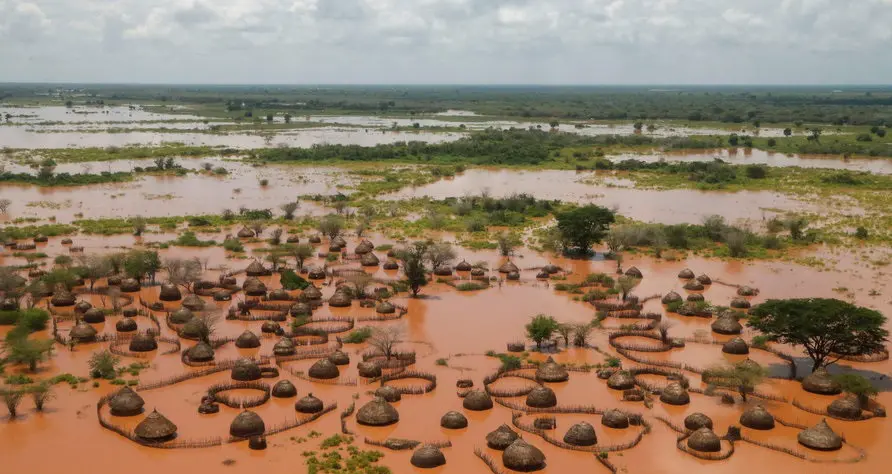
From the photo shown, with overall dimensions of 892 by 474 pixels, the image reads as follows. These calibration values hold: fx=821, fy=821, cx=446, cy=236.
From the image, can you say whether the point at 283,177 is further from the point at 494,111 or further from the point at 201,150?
the point at 494,111

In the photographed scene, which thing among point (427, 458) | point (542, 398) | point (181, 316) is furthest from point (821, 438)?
point (181, 316)

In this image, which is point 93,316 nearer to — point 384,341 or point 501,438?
point 384,341

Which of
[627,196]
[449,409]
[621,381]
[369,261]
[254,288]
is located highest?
[627,196]

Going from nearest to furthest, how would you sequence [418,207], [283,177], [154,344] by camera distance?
1. [154,344]
2. [418,207]
3. [283,177]

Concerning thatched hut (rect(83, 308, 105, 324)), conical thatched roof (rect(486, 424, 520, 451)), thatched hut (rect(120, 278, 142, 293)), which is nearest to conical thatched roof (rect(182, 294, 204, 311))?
thatched hut (rect(83, 308, 105, 324))

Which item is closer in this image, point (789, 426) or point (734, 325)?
point (789, 426)

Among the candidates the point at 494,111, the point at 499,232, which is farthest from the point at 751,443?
the point at 494,111

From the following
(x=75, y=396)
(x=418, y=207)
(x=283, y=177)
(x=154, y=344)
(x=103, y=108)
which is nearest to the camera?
(x=75, y=396)
